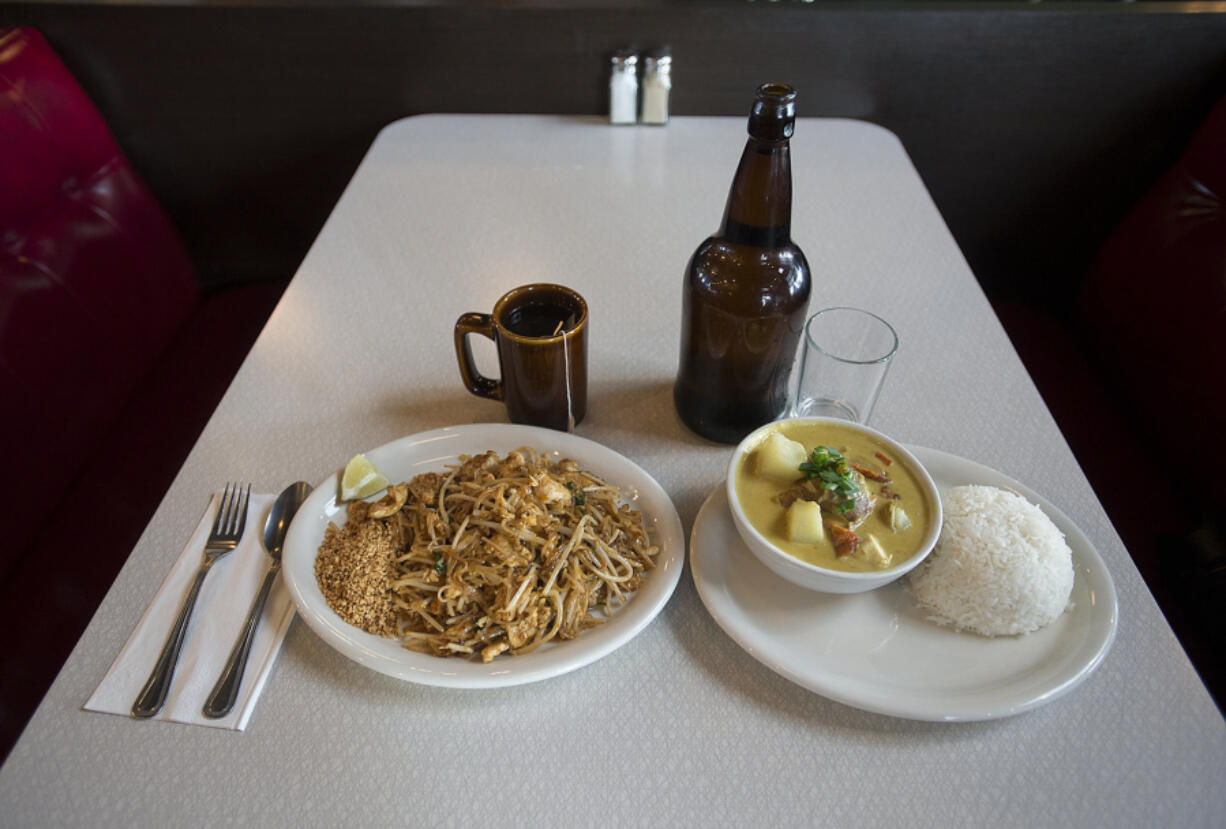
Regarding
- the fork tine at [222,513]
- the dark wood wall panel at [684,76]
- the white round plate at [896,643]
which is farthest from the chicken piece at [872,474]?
the dark wood wall panel at [684,76]

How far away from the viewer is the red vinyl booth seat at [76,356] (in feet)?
4.16

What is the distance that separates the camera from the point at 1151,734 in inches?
30.9

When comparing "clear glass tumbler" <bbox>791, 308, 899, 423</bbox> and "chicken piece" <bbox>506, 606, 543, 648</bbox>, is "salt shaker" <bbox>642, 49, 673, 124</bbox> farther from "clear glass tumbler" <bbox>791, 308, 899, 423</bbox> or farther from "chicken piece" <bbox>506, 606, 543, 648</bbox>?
"chicken piece" <bbox>506, 606, 543, 648</bbox>

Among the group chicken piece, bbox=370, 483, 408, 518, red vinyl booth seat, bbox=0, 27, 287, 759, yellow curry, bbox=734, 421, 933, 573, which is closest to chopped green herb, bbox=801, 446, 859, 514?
yellow curry, bbox=734, 421, 933, 573

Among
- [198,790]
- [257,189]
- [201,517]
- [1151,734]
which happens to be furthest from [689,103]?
[198,790]

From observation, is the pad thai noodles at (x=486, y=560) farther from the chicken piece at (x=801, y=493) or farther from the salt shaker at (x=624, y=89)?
the salt shaker at (x=624, y=89)

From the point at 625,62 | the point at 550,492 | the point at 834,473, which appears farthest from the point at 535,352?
the point at 625,62

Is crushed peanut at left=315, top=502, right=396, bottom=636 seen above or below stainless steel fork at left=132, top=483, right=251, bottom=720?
above

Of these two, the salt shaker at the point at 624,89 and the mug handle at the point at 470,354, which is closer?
the mug handle at the point at 470,354

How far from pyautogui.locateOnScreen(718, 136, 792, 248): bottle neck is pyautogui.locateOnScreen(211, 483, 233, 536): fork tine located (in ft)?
2.45

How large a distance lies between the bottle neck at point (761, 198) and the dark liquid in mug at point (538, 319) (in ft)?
0.78

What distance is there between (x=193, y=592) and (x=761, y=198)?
2.71ft

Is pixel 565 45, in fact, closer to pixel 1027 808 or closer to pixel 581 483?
pixel 581 483

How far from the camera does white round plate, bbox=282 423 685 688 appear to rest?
778mm
